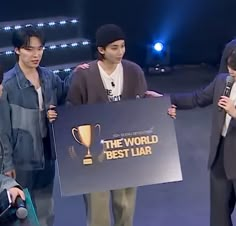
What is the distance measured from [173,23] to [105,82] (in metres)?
4.64

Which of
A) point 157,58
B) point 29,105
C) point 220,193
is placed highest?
point 29,105

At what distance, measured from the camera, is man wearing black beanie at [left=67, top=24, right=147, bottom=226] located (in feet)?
9.29

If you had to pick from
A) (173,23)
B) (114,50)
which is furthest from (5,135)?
(173,23)

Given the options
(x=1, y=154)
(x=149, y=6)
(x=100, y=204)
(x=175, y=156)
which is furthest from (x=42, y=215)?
(x=149, y=6)

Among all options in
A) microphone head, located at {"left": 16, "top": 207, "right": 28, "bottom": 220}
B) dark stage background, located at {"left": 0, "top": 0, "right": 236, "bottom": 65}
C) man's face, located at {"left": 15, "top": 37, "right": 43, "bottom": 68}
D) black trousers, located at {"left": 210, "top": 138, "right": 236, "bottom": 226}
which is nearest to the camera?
microphone head, located at {"left": 16, "top": 207, "right": 28, "bottom": 220}

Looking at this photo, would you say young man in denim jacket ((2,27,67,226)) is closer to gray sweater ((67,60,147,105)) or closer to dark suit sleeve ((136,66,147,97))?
gray sweater ((67,60,147,105))

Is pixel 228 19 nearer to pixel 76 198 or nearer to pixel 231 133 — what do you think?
pixel 76 198

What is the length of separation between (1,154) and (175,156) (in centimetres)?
83

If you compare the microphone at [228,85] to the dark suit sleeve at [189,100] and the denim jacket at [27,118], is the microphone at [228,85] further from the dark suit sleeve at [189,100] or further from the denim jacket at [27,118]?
the denim jacket at [27,118]

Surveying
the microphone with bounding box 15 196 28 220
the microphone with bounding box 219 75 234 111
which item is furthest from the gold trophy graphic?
the microphone with bounding box 15 196 28 220

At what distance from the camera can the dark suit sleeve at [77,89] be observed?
289cm

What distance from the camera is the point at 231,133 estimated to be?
290 centimetres

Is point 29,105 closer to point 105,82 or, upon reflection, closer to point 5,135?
point 5,135

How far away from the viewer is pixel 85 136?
285 centimetres
